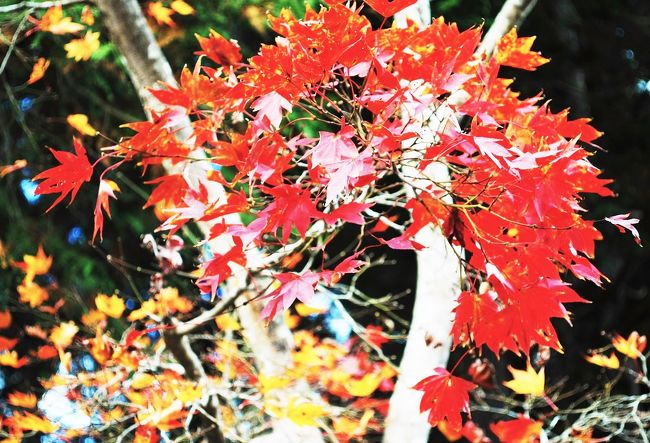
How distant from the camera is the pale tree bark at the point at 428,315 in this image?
1916mm

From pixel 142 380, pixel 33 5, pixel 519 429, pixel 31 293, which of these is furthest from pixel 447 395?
pixel 31 293

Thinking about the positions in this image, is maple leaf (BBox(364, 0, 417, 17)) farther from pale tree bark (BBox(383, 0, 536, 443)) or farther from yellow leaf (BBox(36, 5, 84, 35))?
yellow leaf (BBox(36, 5, 84, 35))

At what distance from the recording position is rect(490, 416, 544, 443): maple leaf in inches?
83.6

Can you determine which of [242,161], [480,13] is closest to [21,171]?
[480,13]

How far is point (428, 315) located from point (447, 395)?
2.41 feet

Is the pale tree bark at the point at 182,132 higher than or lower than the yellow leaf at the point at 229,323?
higher

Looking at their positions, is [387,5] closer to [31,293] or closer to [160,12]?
[160,12]

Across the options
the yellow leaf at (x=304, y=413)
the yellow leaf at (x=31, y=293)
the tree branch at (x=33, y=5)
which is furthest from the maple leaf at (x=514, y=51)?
the yellow leaf at (x=31, y=293)

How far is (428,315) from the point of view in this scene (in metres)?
1.96

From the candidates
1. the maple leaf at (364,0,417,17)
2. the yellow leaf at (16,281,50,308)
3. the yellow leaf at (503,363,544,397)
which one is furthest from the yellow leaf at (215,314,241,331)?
the maple leaf at (364,0,417,17)

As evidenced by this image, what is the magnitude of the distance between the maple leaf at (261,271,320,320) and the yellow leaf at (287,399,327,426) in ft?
3.41

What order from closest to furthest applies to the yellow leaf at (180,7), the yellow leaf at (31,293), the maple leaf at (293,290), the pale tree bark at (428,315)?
the maple leaf at (293,290), the pale tree bark at (428,315), the yellow leaf at (180,7), the yellow leaf at (31,293)

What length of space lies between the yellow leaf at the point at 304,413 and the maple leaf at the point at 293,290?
40.9 inches

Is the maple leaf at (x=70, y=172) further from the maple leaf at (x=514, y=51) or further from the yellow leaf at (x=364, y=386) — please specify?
the yellow leaf at (x=364, y=386)
